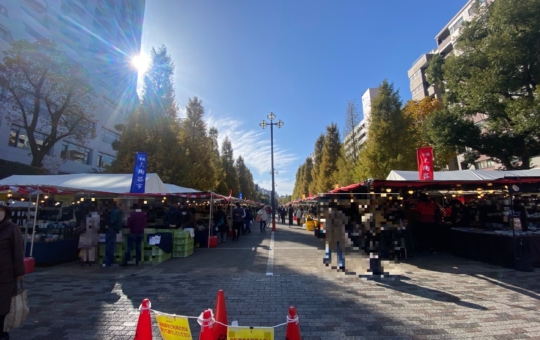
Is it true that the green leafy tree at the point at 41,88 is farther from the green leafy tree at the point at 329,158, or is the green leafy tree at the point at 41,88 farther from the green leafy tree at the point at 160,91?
the green leafy tree at the point at 329,158

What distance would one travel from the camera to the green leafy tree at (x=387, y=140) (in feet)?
66.9

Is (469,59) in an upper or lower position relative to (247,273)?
upper

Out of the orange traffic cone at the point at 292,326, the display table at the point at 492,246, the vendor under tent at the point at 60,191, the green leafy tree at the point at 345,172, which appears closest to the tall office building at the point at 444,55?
the green leafy tree at the point at 345,172

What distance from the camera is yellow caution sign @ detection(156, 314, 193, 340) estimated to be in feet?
8.71

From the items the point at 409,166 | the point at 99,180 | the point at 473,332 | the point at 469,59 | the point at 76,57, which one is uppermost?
the point at 76,57

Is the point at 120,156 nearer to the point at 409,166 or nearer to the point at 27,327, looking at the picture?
the point at 27,327

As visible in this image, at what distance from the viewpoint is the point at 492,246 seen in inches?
291

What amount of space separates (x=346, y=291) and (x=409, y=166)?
57.7ft

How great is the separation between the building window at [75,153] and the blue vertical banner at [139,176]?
82.1 ft

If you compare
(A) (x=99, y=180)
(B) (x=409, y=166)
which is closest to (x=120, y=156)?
(A) (x=99, y=180)

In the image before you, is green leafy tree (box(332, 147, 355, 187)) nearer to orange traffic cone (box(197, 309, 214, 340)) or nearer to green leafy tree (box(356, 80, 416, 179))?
green leafy tree (box(356, 80, 416, 179))

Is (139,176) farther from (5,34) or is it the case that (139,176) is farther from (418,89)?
(418,89)

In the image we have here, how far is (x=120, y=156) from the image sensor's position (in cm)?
1734

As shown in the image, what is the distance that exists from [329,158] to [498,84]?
75.3 feet
